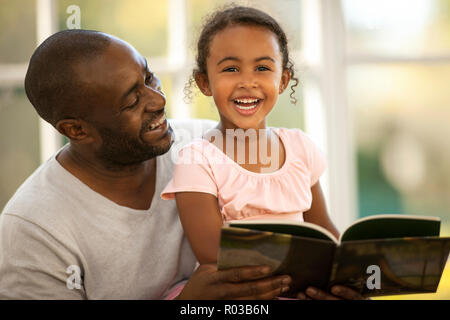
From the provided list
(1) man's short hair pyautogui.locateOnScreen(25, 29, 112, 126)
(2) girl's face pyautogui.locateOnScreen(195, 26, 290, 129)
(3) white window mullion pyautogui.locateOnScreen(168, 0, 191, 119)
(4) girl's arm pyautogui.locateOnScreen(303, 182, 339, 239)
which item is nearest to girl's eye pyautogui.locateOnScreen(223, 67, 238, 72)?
(2) girl's face pyautogui.locateOnScreen(195, 26, 290, 129)

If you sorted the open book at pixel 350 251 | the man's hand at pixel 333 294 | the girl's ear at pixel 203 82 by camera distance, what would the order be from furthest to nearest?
the girl's ear at pixel 203 82 < the man's hand at pixel 333 294 < the open book at pixel 350 251

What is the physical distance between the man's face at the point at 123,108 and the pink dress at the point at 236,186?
106mm

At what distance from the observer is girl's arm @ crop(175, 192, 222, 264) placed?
146 cm

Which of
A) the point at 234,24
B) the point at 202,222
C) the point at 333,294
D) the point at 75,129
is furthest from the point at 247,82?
the point at 333,294

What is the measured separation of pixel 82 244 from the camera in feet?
4.86

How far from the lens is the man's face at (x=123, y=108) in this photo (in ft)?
4.76

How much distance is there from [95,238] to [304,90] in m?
2.11

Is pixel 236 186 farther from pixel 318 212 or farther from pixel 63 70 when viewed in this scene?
pixel 63 70

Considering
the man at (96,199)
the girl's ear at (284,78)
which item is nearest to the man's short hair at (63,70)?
the man at (96,199)

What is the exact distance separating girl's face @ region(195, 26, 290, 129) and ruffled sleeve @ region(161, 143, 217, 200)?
0.15 m

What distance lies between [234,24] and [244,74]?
0.55ft

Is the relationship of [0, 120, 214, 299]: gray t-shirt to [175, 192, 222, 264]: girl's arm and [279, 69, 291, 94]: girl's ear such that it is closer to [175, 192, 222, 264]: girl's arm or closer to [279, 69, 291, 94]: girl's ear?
[175, 192, 222, 264]: girl's arm

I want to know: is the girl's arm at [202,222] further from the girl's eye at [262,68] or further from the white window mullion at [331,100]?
the white window mullion at [331,100]

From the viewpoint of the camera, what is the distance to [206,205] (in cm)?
148
